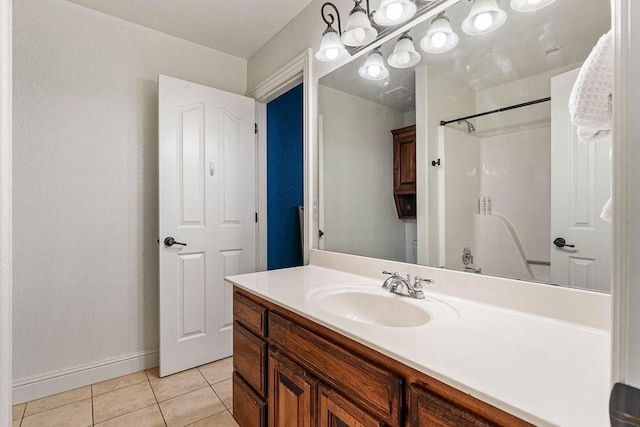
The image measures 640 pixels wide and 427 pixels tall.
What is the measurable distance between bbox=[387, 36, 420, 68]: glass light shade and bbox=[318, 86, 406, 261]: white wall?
0.20 m

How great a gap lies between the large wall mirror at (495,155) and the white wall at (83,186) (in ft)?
5.20

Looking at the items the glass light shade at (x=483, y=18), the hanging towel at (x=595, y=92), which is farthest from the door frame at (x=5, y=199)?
the glass light shade at (x=483, y=18)

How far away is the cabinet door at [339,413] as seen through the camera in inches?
31.2

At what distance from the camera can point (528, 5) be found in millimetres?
973

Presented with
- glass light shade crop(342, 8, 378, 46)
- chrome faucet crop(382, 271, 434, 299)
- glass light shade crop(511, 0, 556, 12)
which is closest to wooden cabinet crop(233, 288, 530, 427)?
chrome faucet crop(382, 271, 434, 299)

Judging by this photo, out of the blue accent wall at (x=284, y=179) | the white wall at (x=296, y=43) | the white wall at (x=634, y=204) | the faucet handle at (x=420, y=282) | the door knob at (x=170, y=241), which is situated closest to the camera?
the white wall at (x=634, y=204)

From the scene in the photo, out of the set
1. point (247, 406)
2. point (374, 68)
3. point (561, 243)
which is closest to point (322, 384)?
point (247, 406)

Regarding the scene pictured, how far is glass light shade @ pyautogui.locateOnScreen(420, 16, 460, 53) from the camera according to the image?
1.19 meters

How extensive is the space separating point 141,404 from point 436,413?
1.84 metres

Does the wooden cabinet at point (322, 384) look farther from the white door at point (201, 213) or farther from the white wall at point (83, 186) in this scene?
the white wall at point (83, 186)

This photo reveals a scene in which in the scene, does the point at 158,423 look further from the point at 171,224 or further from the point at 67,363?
the point at 171,224

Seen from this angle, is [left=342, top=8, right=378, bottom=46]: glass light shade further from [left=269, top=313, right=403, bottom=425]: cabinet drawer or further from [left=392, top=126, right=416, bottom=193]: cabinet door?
[left=269, top=313, right=403, bottom=425]: cabinet drawer

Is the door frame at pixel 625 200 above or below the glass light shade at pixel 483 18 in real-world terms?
below

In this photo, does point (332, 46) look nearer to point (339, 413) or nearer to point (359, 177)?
point (359, 177)
